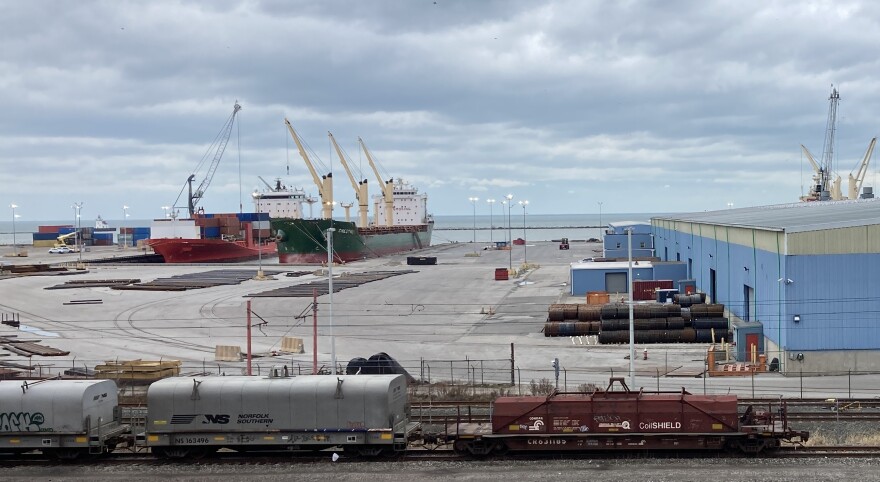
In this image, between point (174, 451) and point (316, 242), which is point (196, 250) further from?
point (174, 451)

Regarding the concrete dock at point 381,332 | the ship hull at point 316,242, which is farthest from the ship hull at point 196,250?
the concrete dock at point 381,332

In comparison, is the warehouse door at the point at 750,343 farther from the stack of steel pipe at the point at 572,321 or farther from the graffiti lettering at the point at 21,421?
the graffiti lettering at the point at 21,421

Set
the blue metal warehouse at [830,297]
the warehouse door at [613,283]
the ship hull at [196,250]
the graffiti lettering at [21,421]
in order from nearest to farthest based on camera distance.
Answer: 1. the graffiti lettering at [21,421]
2. the blue metal warehouse at [830,297]
3. the warehouse door at [613,283]
4. the ship hull at [196,250]

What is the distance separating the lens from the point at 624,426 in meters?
24.1

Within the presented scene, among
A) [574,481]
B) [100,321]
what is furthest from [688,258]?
[574,481]

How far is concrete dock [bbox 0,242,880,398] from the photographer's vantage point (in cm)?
4062

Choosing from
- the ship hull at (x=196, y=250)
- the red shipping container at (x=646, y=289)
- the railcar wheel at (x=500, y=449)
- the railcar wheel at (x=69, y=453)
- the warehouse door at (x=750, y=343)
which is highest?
the ship hull at (x=196, y=250)

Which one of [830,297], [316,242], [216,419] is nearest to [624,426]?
[216,419]

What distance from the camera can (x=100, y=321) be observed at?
210 ft

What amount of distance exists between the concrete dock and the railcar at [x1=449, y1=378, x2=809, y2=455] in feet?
36.8

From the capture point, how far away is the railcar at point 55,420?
2548cm

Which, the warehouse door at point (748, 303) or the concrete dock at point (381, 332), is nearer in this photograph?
the concrete dock at point (381, 332)

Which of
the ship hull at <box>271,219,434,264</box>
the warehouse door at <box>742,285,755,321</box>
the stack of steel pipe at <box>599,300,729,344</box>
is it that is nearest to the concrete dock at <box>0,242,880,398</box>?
the stack of steel pipe at <box>599,300,729,344</box>

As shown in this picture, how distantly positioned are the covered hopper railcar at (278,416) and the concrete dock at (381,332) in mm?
10714
